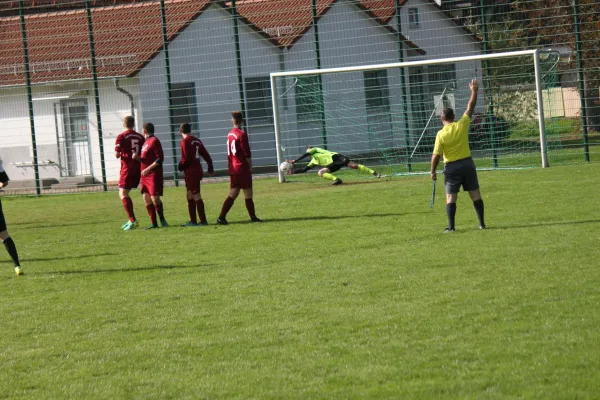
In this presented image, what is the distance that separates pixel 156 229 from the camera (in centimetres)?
1686

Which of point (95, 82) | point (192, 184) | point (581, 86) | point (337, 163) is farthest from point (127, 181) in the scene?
point (581, 86)

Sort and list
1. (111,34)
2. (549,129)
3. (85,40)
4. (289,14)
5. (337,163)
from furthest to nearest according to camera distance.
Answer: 1. (85,40)
2. (289,14)
3. (111,34)
4. (337,163)
5. (549,129)

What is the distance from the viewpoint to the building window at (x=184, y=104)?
2806 cm

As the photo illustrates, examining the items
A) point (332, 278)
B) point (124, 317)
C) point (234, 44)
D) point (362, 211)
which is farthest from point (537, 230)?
point (234, 44)

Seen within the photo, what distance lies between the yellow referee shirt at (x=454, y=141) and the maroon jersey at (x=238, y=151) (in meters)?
4.18

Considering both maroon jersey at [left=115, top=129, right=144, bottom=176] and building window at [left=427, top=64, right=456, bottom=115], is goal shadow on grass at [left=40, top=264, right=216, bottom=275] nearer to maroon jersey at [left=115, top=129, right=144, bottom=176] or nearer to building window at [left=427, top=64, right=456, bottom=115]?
maroon jersey at [left=115, top=129, right=144, bottom=176]

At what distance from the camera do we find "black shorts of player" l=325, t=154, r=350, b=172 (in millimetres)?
23000

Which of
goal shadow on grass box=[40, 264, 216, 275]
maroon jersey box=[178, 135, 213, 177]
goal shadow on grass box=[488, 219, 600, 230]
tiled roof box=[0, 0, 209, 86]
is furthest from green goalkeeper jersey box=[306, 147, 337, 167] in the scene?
goal shadow on grass box=[40, 264, 216, 275]

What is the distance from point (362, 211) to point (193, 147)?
3.10 m

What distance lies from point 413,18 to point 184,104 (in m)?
7.10

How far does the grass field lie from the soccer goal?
6.41 meters

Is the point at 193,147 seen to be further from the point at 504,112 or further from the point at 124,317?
the point at 504,112

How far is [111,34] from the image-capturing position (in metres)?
28.5

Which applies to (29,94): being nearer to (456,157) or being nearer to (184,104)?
(184,104)
